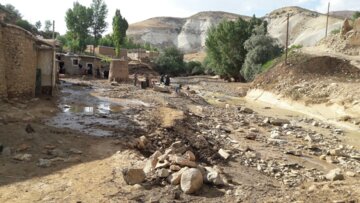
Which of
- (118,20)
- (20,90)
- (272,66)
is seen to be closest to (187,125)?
(20,90)

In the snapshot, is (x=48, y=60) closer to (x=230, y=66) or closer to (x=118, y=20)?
(x=230, y=66)

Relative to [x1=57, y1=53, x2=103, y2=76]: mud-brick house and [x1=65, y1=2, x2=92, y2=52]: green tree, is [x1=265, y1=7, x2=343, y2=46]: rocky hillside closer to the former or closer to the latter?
[x1=65, y1=2, x2=92, y2=52]: green tree

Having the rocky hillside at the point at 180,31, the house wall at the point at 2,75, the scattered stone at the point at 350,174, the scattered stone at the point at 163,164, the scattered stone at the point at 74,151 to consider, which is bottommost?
the scattered stone at the point at 350,174

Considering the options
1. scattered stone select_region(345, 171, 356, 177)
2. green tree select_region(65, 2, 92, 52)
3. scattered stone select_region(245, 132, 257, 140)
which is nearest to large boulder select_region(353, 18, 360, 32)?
scattered stone select_region(245, 132, 257, 140)

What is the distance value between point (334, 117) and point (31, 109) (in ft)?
53.3

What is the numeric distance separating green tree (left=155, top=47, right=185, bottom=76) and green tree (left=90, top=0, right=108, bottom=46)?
1555 cm

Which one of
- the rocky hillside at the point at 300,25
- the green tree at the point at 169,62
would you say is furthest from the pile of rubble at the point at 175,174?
the rocky hillside at the point at 300,25

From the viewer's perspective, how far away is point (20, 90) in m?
16.7

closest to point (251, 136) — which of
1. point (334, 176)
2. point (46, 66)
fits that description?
point (334, 176)

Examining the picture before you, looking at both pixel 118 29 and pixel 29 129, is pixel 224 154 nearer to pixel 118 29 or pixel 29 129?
pixel 29 129

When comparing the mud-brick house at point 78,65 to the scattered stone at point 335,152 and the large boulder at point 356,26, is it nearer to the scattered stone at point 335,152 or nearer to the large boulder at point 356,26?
the large boulder at point 356,26

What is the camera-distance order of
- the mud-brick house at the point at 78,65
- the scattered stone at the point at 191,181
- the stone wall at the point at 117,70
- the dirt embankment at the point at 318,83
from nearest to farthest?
1. the scattered stone at the point at 191,181
2. the dirt embankment at the point at 318,83
3. the stone wall at the point at 117,70
4. the mud-brick house at the point at 78,65

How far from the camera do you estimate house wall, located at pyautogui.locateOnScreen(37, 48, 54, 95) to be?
1939 cm

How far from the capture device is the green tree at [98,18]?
72438 millimetres
